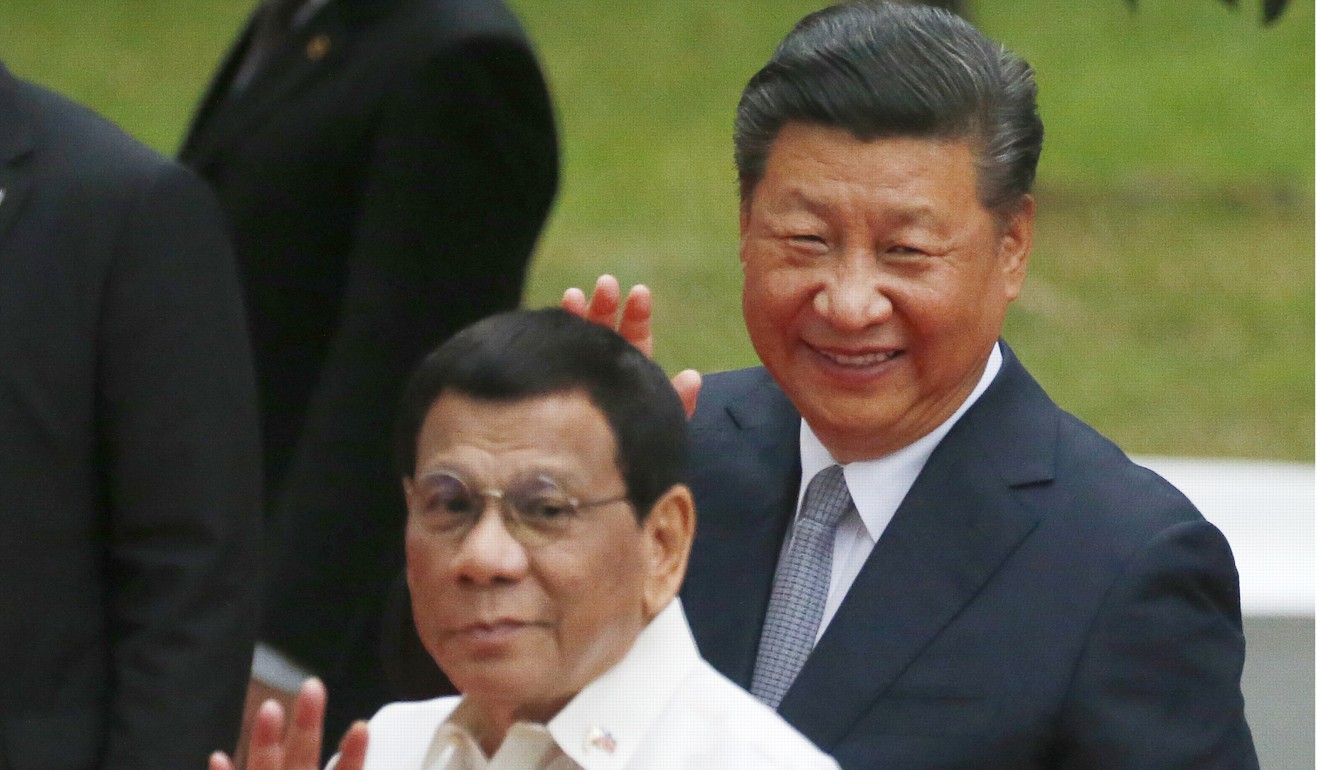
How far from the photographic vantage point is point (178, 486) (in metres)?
3.17

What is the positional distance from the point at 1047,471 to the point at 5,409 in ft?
4.26

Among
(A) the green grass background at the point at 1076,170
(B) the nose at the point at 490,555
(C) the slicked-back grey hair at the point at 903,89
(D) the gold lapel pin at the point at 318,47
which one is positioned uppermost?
(C) the slicked-back grey hair at the point at 903,89

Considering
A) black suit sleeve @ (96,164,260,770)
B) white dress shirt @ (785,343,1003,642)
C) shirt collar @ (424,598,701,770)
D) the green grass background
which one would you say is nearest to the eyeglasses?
shirt collar @ (424,598,701,770)

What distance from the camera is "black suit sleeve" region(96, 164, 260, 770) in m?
3.15

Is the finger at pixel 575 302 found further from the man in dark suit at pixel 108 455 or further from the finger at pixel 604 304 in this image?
the man in dark suit at pixel 108 455

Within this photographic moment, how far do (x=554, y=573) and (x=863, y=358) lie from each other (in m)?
0.50

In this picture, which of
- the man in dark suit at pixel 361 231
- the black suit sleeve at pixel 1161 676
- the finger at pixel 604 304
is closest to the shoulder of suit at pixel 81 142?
the man in dark suit at pixel 361 231

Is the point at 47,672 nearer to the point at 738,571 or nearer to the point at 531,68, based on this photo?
the point at 738,571

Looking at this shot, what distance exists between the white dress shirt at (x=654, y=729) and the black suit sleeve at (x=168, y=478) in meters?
0.86

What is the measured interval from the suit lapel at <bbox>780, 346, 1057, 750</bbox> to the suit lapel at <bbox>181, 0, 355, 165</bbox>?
1.61 m

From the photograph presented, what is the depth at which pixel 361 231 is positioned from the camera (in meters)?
3.82

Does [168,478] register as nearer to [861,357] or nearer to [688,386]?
[688,386]

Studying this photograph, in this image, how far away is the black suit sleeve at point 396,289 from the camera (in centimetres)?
377

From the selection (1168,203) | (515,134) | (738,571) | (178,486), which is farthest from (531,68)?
(1168,203)
